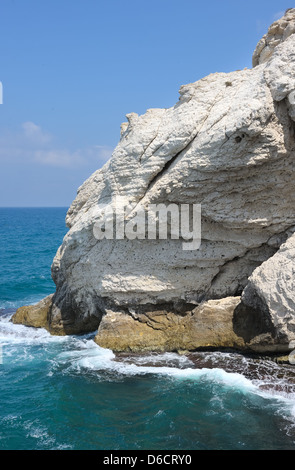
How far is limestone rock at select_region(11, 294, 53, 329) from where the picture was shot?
24.1 metres

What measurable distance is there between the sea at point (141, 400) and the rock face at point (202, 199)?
1.37m

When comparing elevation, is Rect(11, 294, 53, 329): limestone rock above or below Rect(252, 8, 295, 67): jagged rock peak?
below

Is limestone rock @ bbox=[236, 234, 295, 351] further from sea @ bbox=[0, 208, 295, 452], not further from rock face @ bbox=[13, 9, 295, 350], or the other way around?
sea @ bbox=[0, 208, 295, 452]

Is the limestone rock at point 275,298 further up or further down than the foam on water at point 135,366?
further up

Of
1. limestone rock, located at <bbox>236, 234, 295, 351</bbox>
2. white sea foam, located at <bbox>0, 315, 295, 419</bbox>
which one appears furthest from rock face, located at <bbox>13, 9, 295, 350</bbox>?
white sea foam, located at <bbox>0, 315, 295, 419</bbox>

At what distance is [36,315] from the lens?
24281mm

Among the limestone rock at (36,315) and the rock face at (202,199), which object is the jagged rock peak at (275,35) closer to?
the rock face at (202,199)

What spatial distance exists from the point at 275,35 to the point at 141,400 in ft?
55.9

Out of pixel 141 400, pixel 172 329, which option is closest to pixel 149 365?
pixel 172 329

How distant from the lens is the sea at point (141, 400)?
12844 millimetres

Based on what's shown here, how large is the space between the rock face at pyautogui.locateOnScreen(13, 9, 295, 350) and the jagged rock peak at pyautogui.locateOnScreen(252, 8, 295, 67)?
0.05 metres

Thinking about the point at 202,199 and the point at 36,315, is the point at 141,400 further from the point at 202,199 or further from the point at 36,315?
the point at 36,315

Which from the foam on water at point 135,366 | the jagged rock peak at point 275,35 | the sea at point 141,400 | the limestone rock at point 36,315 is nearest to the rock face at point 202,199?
the jagged rock peak at point 275,35

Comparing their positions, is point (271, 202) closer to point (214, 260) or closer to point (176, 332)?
point (214, 260)
